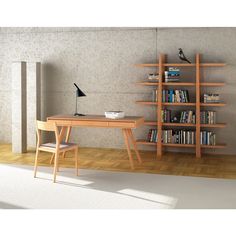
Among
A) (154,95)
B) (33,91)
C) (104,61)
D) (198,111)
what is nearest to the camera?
(198,111)

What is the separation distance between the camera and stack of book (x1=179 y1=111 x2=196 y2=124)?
7188 mm

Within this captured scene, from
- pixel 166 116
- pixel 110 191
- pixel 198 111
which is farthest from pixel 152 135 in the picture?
pixel 110 191

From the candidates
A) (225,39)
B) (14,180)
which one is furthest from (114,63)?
(14,180)

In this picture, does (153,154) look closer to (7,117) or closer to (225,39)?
(225,39)

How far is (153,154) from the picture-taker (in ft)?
24.0

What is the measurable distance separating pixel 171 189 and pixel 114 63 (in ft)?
12.0

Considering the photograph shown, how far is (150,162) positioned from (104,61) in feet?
7.86

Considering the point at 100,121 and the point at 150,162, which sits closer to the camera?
the point at 100,121

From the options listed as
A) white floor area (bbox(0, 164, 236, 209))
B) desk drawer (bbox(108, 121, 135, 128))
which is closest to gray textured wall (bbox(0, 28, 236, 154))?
desk drawer (bbox(108, 121, 135, 128))

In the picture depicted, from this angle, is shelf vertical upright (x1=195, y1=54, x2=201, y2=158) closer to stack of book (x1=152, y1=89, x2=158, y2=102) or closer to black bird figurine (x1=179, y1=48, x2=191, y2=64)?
black bird figurine (x1=179, y1=48, x2=191, y2=64)

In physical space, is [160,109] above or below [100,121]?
above

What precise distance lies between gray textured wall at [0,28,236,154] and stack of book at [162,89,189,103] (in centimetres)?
48

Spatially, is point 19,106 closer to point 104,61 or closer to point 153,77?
point 104,61

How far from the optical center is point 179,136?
724 centimetres
